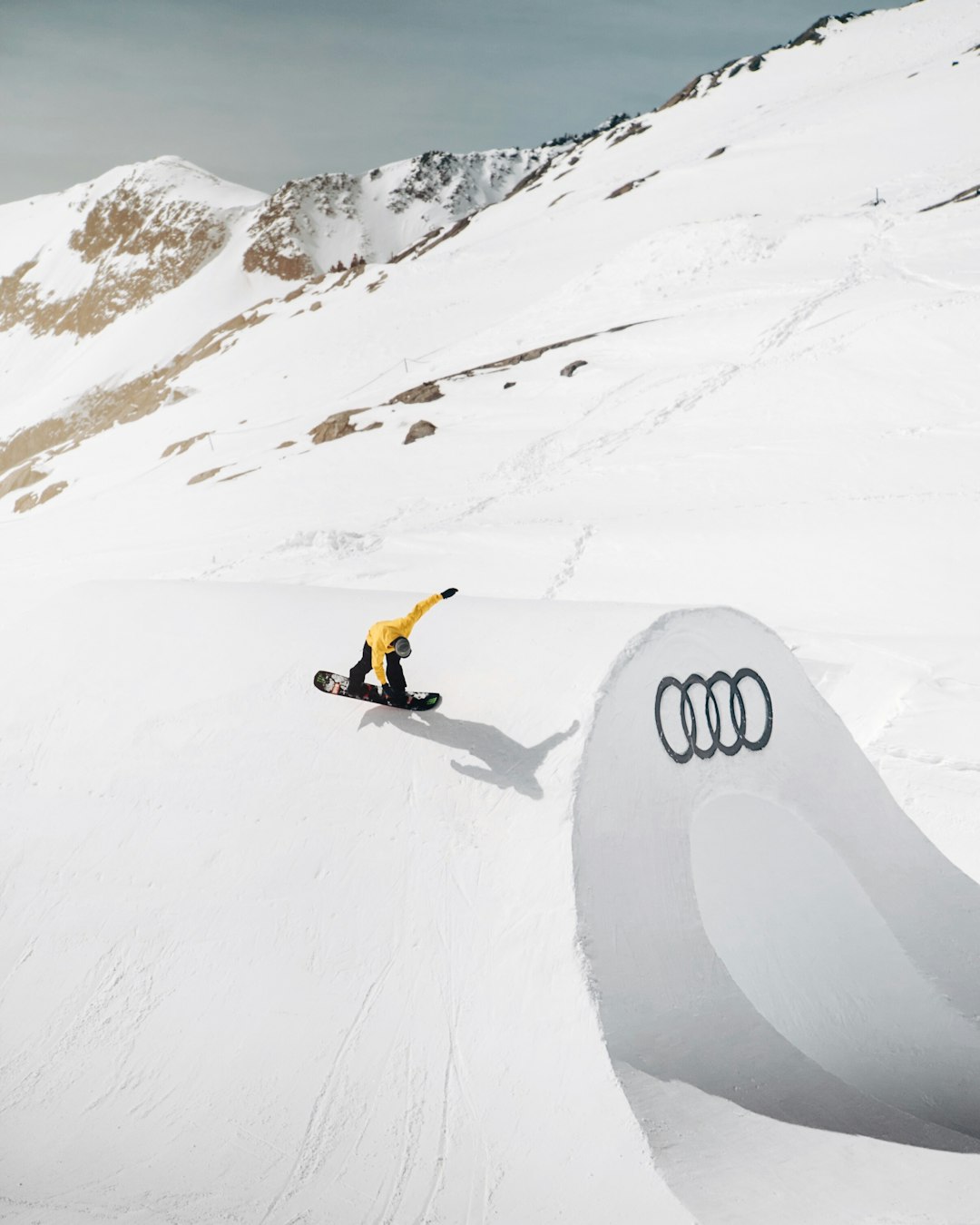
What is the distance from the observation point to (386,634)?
635 centimetres

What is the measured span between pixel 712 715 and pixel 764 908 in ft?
4.30

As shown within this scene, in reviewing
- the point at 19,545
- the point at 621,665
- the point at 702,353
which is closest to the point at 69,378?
the point at 19,545

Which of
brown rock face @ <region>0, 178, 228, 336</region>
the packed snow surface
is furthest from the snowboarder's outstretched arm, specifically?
brown rock face @ <region>0, 178, 228, 336</region>

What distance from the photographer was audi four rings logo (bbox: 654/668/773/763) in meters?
6.04

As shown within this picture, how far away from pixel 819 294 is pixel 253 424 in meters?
20.3

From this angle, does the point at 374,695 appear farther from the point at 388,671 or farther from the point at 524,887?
the point at 524,887

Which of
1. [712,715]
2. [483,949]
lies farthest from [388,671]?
[712,715]

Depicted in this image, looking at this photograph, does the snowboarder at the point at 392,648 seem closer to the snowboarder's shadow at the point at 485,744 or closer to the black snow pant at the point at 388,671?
the black snow pant at the point at 388,671

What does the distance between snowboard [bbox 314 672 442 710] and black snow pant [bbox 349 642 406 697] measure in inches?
2.7

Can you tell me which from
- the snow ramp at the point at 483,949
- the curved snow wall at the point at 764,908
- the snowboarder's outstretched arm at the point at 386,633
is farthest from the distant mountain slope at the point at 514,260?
the snowboarder's outstretched arm at the point at 386,633

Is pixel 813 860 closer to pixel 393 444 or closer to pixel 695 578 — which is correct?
pixel 695 578

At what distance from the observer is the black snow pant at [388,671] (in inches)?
249

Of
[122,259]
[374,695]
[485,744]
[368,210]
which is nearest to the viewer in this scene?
[485,744]

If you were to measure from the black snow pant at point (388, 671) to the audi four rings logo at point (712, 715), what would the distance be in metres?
1.74
